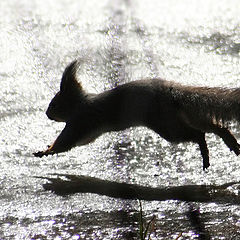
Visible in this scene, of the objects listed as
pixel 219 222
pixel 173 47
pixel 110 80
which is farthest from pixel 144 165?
pixel 173 47

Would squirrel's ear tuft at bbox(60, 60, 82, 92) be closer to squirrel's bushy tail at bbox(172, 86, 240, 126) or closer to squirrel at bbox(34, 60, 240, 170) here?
squirrel at bbox(34, 60, 240, 170)

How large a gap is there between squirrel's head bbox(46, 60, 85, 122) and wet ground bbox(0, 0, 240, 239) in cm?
25

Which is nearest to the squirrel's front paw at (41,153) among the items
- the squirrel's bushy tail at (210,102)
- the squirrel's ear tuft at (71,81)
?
the squirrel's ear tuft at (71,81)

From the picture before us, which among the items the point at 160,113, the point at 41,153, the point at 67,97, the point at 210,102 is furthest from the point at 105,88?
the point at 210,102

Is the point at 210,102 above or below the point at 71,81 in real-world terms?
below

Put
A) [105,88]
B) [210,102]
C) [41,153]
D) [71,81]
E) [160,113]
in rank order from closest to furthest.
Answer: [210,102]
[160,113]
[41,153]
[71,81]
[105,88]

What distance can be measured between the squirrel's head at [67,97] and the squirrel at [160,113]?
0.62ft

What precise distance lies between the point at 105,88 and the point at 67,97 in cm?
125

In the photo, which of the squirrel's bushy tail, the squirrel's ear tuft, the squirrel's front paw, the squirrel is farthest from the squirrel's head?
the squirrel's bushy tail

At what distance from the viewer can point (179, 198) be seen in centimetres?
417

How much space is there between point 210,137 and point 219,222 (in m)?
1.98

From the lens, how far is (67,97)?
19.1ft

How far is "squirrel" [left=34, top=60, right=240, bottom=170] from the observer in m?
Result: 4.64

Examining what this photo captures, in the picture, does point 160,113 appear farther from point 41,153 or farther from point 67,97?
point 67,97
